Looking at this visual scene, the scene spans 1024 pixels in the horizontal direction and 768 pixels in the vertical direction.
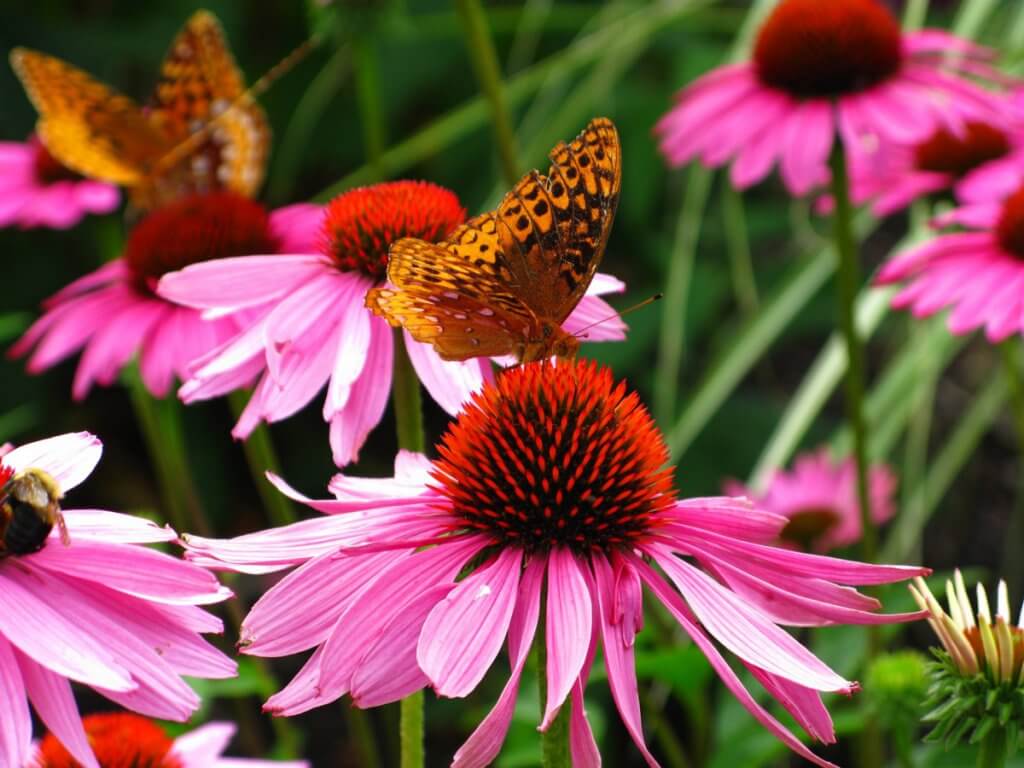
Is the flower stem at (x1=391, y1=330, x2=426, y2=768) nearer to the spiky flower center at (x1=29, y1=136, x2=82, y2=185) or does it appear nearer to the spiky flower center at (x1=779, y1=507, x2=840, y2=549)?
the spiky flower center at (x1=29, y1=136, x2=82, y2=185)

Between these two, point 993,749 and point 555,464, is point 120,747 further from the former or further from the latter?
point 993,749

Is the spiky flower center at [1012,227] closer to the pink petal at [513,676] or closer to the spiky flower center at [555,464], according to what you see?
the spiky flower center at [555,464]

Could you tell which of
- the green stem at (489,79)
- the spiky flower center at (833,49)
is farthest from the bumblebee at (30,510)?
the spiky flower center at (833,49)

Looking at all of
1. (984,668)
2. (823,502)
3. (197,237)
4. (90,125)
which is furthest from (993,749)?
(823,502)

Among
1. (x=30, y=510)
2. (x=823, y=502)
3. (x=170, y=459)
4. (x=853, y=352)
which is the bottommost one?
(x=823, y=502)

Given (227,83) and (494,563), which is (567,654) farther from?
(227,83)

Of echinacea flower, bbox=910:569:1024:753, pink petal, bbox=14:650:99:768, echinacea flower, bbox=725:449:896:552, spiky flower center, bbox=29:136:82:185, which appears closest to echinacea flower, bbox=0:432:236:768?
pink petal, bbox=14:650:99:768
